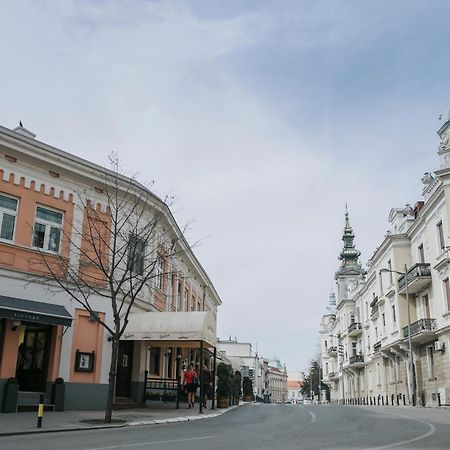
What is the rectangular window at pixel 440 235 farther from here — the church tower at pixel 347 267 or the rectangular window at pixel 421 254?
the church tower at pixel 347 267

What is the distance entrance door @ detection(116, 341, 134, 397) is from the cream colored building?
2049 cm

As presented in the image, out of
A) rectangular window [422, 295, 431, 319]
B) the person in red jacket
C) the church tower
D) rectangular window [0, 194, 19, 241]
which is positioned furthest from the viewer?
the church tower

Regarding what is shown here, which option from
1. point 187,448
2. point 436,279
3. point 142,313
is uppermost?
point 436,279

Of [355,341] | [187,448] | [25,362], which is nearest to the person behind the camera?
[187,448]

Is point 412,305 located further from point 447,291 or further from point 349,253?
point 349,253

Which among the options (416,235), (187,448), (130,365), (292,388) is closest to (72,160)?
(130,365)

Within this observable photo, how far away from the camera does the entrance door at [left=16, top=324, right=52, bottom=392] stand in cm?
1881

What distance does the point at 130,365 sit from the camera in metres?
23.3

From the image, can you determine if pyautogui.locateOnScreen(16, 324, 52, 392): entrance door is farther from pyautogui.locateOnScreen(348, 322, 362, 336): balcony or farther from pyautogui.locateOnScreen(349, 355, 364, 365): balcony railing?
pyautogui.locateOnScreen(348, 322, 362, 336): balcony

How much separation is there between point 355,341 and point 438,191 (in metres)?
41.4

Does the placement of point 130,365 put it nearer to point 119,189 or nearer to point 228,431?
point 119,189

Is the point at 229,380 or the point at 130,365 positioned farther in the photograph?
the point at 229,380

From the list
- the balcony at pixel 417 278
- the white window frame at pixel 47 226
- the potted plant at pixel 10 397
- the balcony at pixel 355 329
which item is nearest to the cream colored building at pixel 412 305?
the balcony at pixel 417 278

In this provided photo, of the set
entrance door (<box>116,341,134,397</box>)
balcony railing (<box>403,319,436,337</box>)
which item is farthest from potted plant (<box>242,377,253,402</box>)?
entrance door (<box>116,341,134,397</box>)
